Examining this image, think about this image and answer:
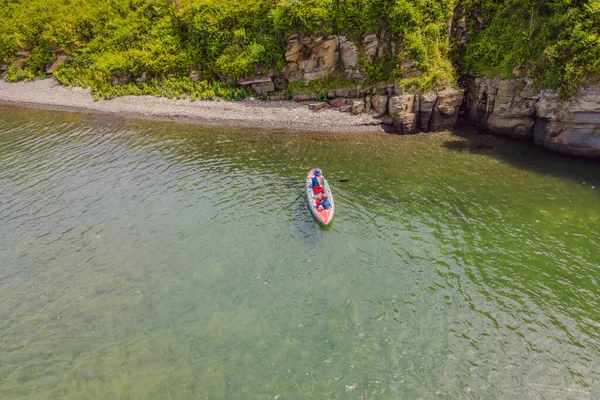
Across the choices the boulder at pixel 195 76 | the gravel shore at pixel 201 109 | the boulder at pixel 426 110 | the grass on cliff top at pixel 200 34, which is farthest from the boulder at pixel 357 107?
the boulder at pixel 195 76

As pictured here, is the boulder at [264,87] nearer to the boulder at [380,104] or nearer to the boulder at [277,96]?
the boulder at [277,96]

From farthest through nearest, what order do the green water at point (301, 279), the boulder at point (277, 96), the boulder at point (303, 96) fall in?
the boulder at point (277, 96) < the boulder at point (303, 96) < the green water at point (301, 279)

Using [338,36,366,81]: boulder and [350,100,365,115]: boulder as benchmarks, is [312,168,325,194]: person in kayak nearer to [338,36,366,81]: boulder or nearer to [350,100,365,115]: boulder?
[350,100,365,115]: boulder

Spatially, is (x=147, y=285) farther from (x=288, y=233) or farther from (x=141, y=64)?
(x=141, y=64)

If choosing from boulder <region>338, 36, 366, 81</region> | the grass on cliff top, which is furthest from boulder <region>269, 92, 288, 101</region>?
boulder <region>338, 36, 366, 81</region>

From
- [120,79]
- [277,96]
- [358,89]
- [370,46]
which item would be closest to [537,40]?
[370,46]

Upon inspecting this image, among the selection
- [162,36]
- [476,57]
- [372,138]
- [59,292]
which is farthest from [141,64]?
[476,57]
